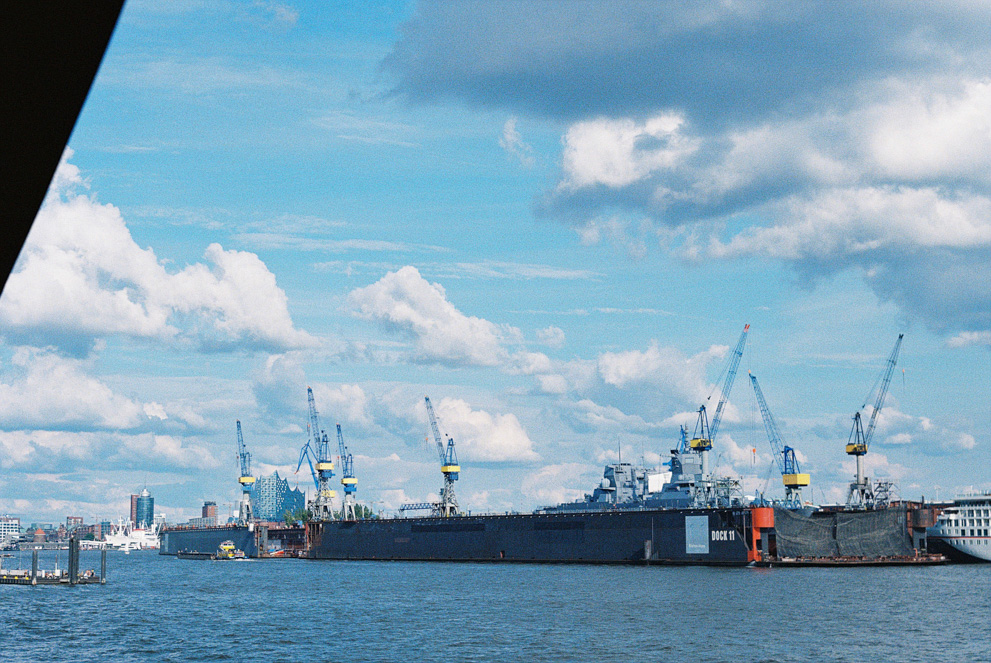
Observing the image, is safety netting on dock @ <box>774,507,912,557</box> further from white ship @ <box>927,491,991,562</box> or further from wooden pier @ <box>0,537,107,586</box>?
wooden pier @ <box>0,537,107,586</box>

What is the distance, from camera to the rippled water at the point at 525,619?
51.9m

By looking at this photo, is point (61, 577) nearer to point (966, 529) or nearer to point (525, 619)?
point (525, 619)

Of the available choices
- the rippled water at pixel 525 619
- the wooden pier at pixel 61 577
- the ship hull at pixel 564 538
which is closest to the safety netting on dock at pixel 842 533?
the ship hull at pixel 564 538

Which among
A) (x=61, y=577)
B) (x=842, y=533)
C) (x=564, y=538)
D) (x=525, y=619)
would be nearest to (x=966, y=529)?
(x=842, y=533)

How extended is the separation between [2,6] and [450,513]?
181 metres

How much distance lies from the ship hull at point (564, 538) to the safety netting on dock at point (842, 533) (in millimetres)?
5403

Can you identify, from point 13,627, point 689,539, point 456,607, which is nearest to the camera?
point 13,627

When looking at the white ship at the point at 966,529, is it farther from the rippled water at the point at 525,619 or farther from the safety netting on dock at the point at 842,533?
the rippled water at the point at 525,619

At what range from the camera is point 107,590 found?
101m

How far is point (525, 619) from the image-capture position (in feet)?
212

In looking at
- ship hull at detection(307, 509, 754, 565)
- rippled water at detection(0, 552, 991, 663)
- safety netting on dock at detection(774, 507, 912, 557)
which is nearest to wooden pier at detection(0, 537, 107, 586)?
rippled water at detection(0, 552, 991, 663)

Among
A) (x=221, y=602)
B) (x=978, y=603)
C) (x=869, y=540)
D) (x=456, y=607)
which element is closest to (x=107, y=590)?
(x=221, y=602)

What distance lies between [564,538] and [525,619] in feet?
228

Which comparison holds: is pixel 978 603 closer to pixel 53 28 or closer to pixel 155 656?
pixel 155 656
